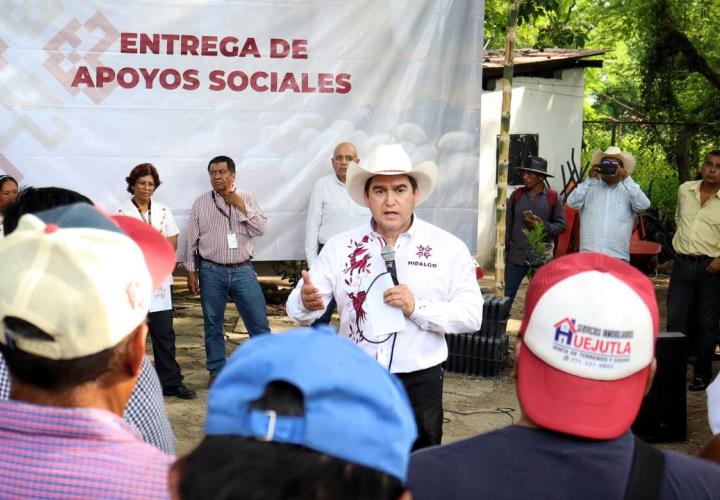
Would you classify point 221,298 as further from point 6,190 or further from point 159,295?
point 6,190

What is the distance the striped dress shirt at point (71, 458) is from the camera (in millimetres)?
1566

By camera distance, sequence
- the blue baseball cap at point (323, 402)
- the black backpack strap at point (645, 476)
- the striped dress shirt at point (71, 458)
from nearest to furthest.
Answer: the blue baseball cap at point (323, 402)
the striped dress shirt at point (71, 458)
the black backpack strap at point (645, 476)

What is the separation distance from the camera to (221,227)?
7.13 metres

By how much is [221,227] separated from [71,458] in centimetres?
561

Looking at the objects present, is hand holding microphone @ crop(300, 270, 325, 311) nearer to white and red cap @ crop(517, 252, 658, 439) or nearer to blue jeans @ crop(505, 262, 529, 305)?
white and red cap @ crop(517, 252, 658, 439)

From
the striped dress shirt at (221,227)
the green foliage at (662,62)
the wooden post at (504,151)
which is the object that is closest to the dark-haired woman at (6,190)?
the striped dress shirt at (221,227)

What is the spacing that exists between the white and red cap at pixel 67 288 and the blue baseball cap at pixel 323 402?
0.49 m

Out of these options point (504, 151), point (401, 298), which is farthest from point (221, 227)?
point (401, 298)

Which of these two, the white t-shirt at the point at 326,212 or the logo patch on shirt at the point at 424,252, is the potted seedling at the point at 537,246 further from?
the logo patch on shirt at the point at 424,252

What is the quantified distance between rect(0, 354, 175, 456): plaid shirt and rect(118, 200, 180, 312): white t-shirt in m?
4.41

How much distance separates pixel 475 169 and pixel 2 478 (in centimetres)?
644

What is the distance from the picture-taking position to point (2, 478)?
5.19ft

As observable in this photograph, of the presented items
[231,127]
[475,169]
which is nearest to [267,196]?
[231,127]

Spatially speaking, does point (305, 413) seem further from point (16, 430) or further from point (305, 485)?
point (16, 430)
